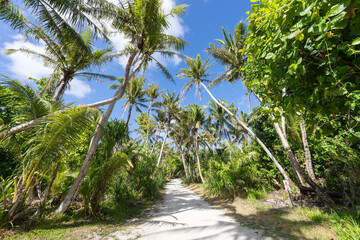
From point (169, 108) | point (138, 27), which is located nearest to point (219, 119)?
point (169, 108)

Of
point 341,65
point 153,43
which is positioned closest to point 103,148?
point 153,43

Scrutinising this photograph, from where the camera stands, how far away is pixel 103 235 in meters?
3.49

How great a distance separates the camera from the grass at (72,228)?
3.28 m

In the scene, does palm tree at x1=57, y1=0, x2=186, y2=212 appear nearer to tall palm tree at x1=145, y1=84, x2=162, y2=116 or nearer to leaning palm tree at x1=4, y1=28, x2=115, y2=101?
leaning palm tree at x1=4, y1=28, x2=115, y2=101

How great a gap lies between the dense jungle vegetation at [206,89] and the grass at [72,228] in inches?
10.0

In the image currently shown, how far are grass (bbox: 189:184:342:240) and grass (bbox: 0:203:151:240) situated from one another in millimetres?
3771

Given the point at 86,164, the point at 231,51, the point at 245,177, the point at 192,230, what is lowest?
the point at 192,230

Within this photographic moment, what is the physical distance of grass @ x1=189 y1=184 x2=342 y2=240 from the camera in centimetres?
316

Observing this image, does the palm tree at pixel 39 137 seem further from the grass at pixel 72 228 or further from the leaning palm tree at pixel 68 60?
the leaning palm tree at pixel 68 60

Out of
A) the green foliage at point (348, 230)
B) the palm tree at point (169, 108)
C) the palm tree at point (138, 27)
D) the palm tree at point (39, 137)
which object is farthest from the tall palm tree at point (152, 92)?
the green foliage at point (348, 230)

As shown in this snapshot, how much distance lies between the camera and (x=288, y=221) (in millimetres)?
3982

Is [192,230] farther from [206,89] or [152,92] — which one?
[152,92]

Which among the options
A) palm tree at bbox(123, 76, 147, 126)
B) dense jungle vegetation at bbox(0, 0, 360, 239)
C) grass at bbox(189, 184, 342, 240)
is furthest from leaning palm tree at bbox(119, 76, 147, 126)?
grass at bbox(189, 184, 342, 240)

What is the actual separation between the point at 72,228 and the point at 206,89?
9.14m
